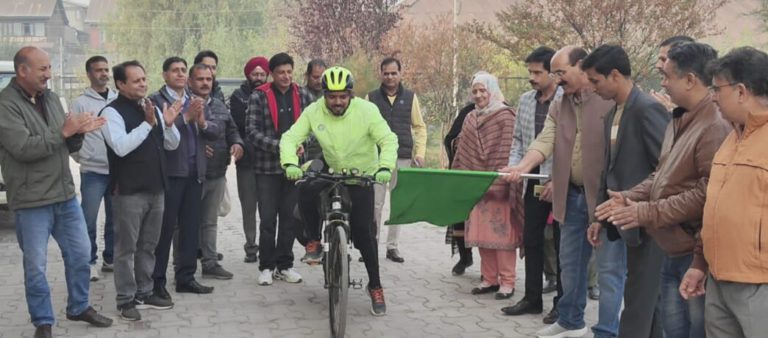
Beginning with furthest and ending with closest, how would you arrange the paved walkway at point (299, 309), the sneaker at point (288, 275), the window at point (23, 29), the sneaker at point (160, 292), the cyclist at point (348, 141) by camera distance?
1. the window at point (23, 29)
2. the sneaker at point (288, 275)
3. the sneaker at point (160, 292)
4. the cyclist at point (348, 141)
5. the paved walkway at point (299, 309)

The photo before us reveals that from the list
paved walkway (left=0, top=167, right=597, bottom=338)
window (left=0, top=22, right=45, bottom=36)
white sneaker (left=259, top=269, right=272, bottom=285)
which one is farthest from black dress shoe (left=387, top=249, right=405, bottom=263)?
window (left=0, top=22, right=45, bottom=36)

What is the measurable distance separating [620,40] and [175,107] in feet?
52.2

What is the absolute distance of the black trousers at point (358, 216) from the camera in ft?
23.4

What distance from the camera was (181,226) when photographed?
7965 mm

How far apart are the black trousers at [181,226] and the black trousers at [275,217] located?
0.69 metres

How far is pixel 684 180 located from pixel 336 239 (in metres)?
2.87

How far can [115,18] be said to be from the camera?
67250 mm

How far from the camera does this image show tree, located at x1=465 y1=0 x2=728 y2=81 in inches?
824


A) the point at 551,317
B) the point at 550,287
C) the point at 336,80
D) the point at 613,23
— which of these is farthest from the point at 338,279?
the point at 613,23

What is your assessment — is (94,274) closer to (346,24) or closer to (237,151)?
(237,151)

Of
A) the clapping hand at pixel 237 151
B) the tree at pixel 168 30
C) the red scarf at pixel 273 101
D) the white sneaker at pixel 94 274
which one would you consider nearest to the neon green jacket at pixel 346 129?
the red scarf at pixel 273 101

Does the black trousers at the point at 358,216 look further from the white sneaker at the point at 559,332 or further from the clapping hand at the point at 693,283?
the clapping hand at the point at 693,283

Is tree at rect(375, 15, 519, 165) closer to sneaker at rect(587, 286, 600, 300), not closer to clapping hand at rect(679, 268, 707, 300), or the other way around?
sneaker at rect(587, 286, 600, 300)

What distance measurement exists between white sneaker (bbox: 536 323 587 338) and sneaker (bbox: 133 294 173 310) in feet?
9.81
